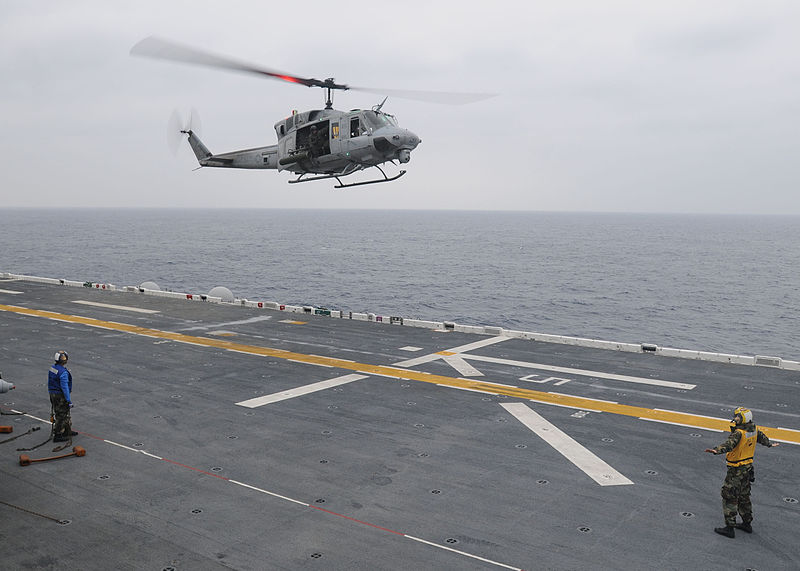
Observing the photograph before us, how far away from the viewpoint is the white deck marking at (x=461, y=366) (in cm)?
2092

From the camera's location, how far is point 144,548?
965 cm

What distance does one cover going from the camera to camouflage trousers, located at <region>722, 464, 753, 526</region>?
10133 millimetres

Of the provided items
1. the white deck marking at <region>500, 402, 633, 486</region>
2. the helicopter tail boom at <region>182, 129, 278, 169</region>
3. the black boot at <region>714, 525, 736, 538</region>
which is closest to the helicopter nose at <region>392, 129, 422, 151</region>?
the helicopter tail boom at <region>182, 129, 278, 169</region>

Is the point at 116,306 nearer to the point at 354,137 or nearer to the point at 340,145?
the point at 340,145

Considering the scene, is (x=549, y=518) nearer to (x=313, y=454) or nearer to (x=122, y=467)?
(x=313, y=454)

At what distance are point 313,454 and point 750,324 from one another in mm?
49523

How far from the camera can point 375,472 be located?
12.7 metres

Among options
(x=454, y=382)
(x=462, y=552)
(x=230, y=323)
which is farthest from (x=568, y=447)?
(x=230, y=323)

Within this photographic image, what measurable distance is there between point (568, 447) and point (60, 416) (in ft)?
36.7

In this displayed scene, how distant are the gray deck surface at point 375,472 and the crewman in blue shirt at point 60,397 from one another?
16.3 inches

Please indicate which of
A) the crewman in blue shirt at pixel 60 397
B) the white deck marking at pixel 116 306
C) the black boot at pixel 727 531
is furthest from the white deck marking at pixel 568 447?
the white deck marking at pixel 116 306

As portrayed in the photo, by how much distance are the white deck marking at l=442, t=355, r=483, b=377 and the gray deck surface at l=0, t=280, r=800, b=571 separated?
223 millimetres

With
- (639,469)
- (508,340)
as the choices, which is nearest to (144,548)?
(639,469)

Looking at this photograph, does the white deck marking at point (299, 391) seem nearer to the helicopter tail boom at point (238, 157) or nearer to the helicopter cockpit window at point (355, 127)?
the helicopter cockpit window at point (355, 127)
